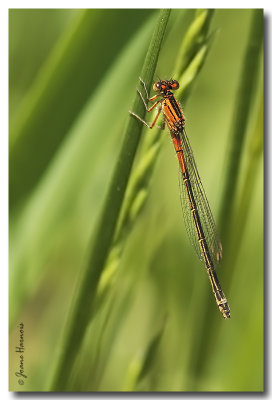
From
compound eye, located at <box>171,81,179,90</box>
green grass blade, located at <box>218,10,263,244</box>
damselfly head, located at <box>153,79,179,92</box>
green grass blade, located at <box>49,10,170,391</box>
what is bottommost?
green grass blade, located at <box>49,10,170,391</box>

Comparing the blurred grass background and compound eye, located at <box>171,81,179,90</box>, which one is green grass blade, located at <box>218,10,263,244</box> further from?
compound eye, located at <box>171,81,179,90</box>

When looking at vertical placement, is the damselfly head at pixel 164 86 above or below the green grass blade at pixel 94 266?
above

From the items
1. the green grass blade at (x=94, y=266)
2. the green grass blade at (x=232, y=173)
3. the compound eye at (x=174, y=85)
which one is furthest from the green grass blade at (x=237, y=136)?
the green grass blade at (x=94, y=266)

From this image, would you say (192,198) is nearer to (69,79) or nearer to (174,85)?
(174,85)

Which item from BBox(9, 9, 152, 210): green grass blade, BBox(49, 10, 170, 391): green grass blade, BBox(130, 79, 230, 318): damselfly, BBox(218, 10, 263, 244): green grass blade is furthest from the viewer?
BBox(130, 79, 230, 318): damselfly

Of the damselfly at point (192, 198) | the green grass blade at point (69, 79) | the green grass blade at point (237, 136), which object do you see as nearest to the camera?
the green grass blade at point (237, 136)

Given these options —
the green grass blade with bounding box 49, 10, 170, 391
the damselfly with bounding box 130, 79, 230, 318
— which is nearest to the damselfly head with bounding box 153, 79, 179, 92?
the damselfly with bounding box 130, 79, 230, 318

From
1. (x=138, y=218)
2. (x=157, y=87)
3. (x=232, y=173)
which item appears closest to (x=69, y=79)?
(x=157, y=87)

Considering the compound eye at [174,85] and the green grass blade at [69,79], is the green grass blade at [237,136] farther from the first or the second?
the green grass blade at [69,79]

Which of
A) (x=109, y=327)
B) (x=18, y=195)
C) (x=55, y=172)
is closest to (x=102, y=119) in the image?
A: (x=55, y=172)
